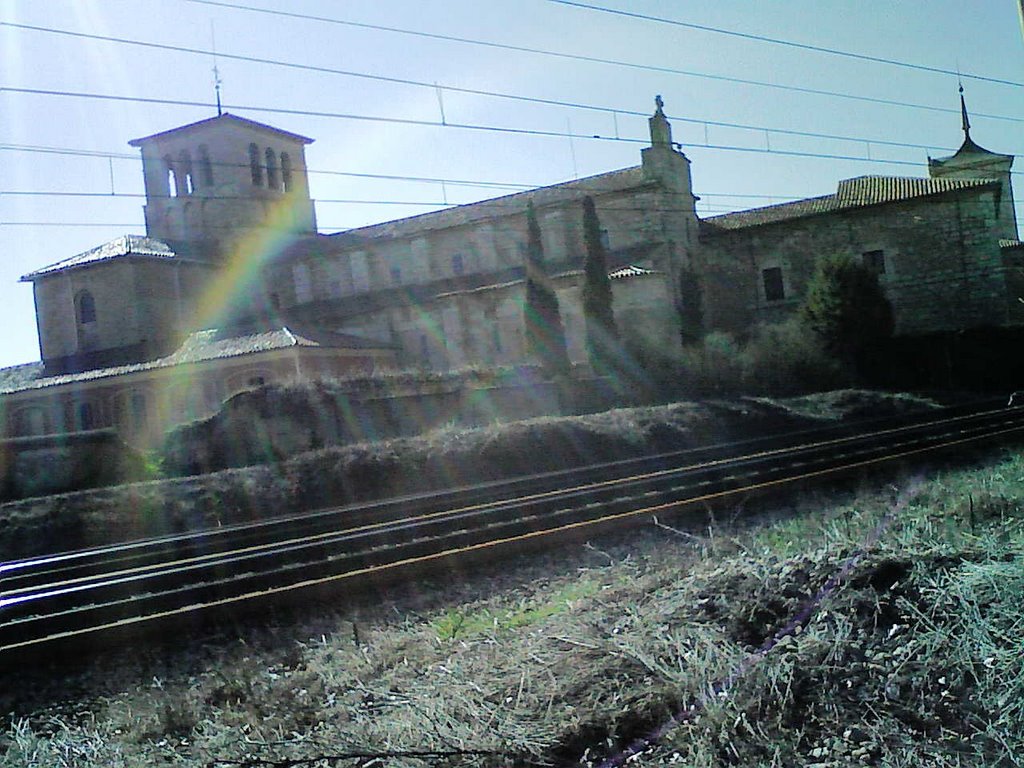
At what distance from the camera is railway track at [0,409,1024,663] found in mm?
8406

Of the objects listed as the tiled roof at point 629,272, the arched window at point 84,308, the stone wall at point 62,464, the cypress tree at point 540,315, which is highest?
the arched window at point 84,308

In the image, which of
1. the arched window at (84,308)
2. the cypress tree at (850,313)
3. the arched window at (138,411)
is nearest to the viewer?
the cypress tree at (850,313)

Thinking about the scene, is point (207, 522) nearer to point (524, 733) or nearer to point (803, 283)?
point (524, 733)

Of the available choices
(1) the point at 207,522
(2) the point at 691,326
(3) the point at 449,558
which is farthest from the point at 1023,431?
(2) the point at 691,326

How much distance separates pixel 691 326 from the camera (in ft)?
135

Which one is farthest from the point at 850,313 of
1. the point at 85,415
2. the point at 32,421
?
the point at 32,421

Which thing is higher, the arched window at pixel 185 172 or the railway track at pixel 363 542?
the arched window at pixel 185 172

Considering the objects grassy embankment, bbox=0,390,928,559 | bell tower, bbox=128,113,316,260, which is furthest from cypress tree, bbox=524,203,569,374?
bell tower, bbox=128,113,316,260

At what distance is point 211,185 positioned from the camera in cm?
5322

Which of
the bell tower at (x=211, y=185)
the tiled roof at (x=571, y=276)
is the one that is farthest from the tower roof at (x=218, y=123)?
the tiled roof at (x=571, y=276)

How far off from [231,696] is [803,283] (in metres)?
42.8

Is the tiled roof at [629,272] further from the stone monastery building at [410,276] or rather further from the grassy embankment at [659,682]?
the grassy embankment at [659,682]

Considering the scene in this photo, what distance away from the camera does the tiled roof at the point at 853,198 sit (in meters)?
42.9

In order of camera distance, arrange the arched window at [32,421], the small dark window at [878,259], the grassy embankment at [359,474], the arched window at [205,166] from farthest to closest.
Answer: the arched window at [205,166], the small dark window at [878,259], the arched window at [32,421], the grassy embankment at [359,474]
